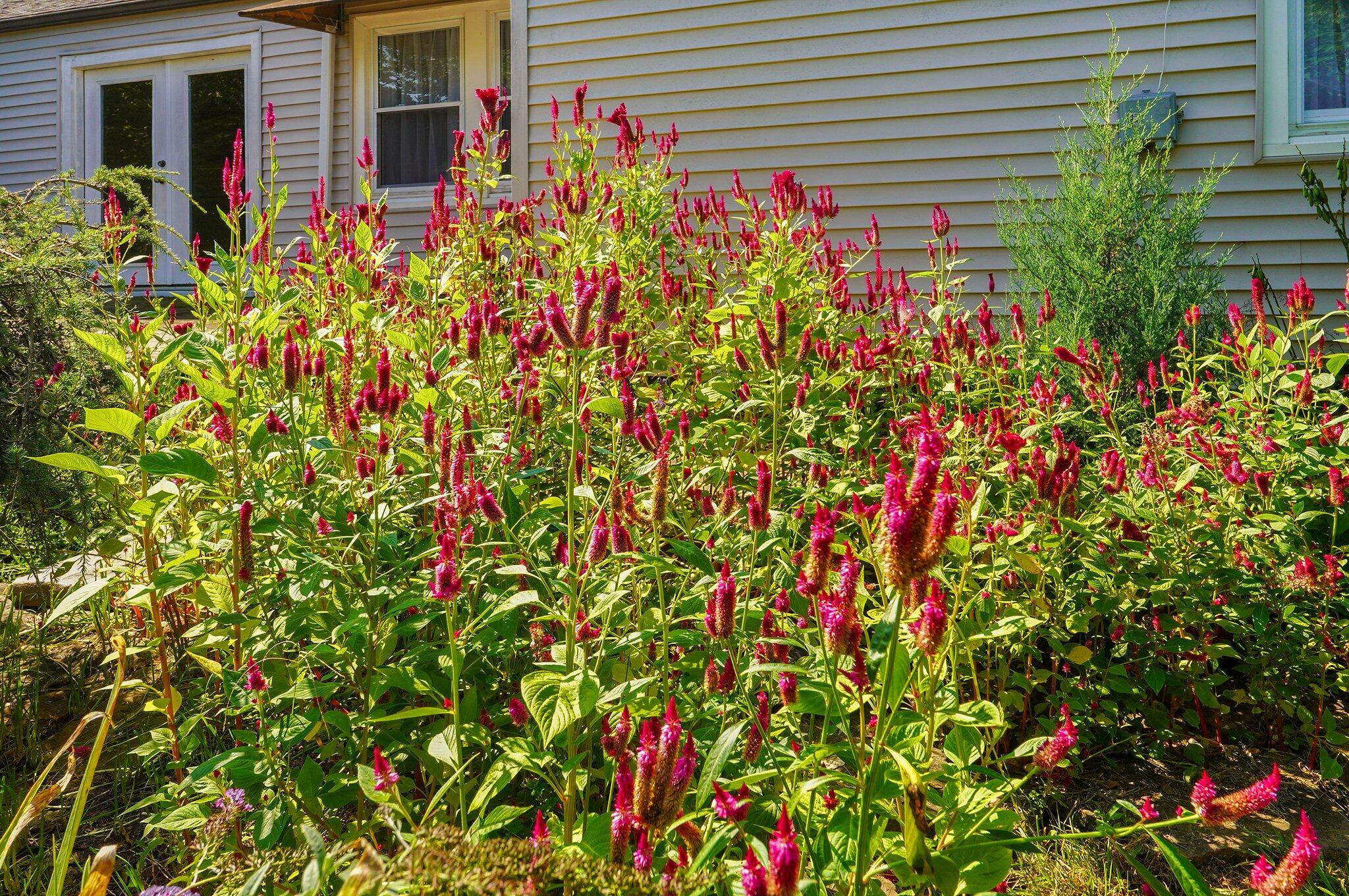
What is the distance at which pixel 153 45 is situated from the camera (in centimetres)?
1061

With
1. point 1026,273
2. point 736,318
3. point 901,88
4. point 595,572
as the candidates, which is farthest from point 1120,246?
point 595,572

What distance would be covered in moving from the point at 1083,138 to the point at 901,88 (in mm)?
1268

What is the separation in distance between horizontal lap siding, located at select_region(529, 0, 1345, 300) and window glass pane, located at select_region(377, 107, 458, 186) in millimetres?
1995

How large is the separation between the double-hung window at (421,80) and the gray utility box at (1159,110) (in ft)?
18.0

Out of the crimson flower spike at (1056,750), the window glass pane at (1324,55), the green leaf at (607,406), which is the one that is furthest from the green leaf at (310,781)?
the window glass pane at (1324,55)

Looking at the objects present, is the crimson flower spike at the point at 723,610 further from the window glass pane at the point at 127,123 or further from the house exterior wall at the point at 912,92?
the window glass pane at the point at 127,123

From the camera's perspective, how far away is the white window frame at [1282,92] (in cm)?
547

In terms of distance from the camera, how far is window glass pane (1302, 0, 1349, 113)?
546cm

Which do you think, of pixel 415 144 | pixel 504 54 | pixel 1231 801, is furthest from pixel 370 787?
pixel 415 144

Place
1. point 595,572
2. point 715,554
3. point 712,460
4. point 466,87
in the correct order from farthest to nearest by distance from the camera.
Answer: point 466,87 < point 712,460 < point 715,554 < point 595,572

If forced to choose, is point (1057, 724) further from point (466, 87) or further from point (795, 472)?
point (466, 87)

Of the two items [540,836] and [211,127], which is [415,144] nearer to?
[211,127]

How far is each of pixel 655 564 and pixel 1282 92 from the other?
5.69m

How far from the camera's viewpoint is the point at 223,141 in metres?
10.7
